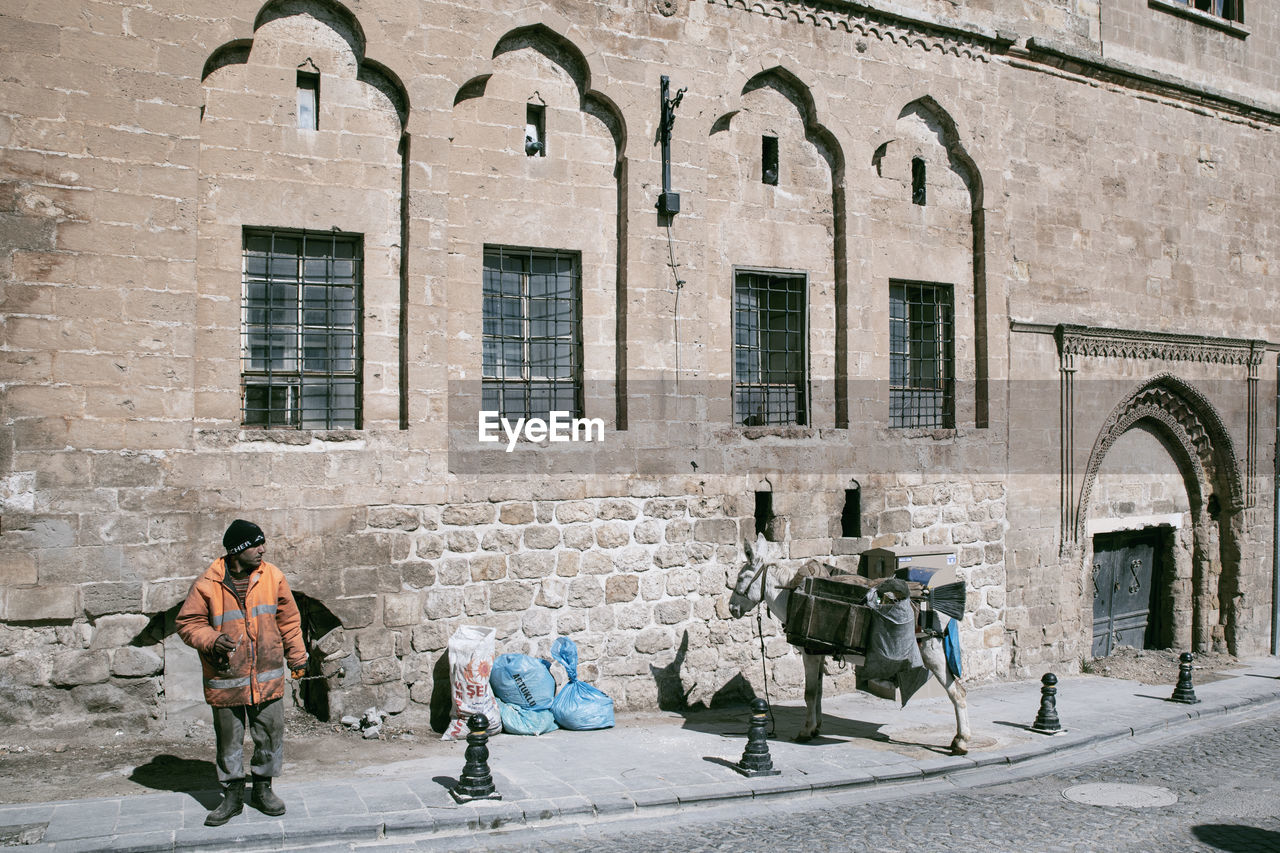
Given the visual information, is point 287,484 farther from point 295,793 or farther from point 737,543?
point 737,543

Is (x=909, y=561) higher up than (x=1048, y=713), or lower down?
higher up

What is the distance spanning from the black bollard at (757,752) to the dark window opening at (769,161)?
20.5 ft

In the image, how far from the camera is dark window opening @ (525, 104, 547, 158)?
10789mm

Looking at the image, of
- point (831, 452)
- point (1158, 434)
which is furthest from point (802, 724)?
point (1158, 434)

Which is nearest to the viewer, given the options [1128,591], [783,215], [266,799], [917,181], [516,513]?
[266,799]

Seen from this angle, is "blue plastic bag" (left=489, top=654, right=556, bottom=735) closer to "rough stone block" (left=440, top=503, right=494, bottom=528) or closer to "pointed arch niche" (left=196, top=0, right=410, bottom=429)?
"rough stone block" (left=440, top=503, right=494, bottom=528)

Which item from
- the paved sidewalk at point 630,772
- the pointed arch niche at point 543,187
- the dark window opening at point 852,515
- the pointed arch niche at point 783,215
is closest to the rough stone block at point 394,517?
the pointed arch niche at point 543,187

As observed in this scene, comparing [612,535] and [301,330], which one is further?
[612,535]

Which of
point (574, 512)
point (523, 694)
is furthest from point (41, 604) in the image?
point (574, 512)

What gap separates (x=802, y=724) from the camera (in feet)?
35.0

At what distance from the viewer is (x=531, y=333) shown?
10852 millimetres

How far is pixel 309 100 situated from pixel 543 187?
235 centimetres

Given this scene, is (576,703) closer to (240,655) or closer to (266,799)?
(266,799)

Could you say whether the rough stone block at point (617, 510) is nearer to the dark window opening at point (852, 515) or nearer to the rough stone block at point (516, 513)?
the rough stone block at point (516, 513)
